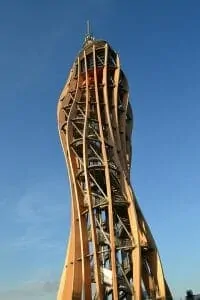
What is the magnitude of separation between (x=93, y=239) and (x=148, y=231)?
521 centimetres

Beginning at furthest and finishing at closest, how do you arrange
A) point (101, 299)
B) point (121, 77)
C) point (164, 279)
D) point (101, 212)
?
point (121, 77)
point (101, 212)
point (164, 279)
point (101, 299)

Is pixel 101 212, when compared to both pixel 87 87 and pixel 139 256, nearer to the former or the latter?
pixel 139 256

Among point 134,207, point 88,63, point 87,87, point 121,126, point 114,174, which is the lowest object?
point 134,207

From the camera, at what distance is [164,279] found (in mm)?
42312

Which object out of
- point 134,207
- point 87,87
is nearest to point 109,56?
point 87,87

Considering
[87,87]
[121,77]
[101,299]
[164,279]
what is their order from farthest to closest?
[121,77], [87,87], [164,279], [101,299]

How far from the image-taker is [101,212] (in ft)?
150

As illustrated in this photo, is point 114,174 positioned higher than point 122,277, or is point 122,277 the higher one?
point 114,174

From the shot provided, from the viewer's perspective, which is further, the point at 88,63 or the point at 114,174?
the point at 88,63

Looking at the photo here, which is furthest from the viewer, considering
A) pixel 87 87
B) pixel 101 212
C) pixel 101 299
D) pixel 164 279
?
pixel 87 87

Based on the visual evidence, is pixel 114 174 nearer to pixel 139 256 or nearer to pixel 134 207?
pixel 134 207

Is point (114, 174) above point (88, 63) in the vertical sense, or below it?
below

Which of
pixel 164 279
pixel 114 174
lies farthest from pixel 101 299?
pixel 114 174

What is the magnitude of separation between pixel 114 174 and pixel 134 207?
367 cm
